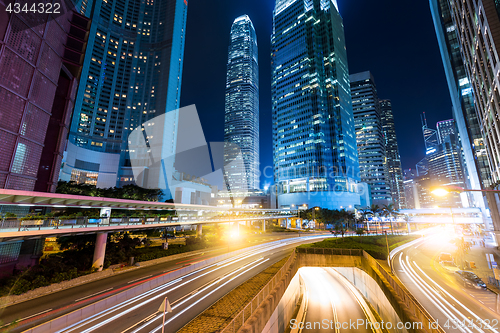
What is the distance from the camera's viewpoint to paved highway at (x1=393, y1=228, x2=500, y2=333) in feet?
52.0

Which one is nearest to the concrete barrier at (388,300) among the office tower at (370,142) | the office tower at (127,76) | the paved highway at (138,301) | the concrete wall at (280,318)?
the concrete wall at (280,318)

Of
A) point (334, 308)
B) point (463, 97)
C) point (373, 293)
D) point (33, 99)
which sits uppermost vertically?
point (463, 97)

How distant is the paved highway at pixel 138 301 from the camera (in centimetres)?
1358

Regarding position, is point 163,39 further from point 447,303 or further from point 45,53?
point 447,303

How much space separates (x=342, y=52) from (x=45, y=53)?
155 meters

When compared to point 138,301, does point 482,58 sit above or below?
above

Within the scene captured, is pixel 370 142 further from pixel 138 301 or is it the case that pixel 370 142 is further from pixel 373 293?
pixel 138 301

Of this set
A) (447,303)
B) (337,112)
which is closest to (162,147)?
(337,112)

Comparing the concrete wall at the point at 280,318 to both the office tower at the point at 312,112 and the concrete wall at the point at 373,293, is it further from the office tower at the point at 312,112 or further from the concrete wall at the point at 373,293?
the office tower at the point at 312,112

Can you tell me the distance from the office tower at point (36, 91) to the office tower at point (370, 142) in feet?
605

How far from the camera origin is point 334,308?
24406 mm

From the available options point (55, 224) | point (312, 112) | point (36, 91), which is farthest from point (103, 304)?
point (312, 112)

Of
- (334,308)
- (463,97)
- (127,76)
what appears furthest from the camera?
(127,76)

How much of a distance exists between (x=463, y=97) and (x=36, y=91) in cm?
A: 10154
